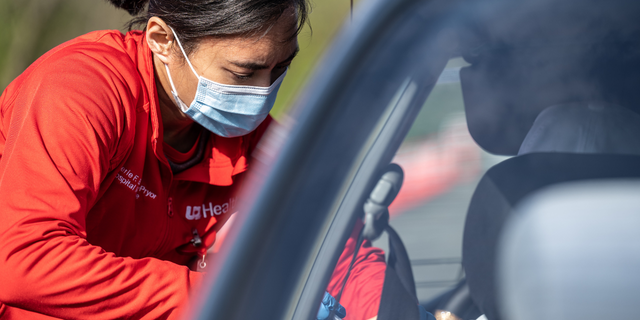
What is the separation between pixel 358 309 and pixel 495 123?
1.04ft

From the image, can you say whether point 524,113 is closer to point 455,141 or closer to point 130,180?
point 455,141

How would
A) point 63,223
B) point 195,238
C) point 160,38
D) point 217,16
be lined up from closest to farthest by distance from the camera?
point 63,223 → point 217,16 → point 160,38 → point 195,238

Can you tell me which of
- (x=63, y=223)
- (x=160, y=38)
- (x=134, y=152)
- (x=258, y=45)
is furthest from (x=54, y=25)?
(x=63, y=223)

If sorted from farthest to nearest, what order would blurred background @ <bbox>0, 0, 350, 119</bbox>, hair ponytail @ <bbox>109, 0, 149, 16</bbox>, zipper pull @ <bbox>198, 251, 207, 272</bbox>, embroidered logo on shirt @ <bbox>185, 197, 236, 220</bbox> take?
blurred background @ <bbox>0, 0, 350, 119</bbox>, zipper pull @ <bbox>198, 251, 207, 272</bbox>, embroidered logo on shirt @ <bbox>185, 197, 236, 220</bbox>, hair ponytail @ <bbox>109, 0, 149, 16</bbox>

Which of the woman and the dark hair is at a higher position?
the dark hair

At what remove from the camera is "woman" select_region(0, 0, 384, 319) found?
0.93 meters

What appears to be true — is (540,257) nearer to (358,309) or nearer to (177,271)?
(358,309)

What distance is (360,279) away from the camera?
2.07ft

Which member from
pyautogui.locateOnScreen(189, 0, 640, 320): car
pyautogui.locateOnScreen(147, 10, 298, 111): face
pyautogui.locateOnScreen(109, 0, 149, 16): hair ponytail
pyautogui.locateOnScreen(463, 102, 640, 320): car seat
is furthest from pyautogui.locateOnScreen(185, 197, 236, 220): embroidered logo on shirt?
pyautogui.locateOnScreen(463, 102, 640, 320): car seat

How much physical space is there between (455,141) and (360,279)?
0.75 feet

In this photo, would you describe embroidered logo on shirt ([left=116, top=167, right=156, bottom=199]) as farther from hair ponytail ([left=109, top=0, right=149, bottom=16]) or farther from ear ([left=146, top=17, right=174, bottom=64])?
hair ponytail ([left=109, top=0, right=149, bottom=16])

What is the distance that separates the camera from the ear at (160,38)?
49.3 inches

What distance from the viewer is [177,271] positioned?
984mm

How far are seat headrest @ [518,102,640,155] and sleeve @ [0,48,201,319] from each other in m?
0.75
